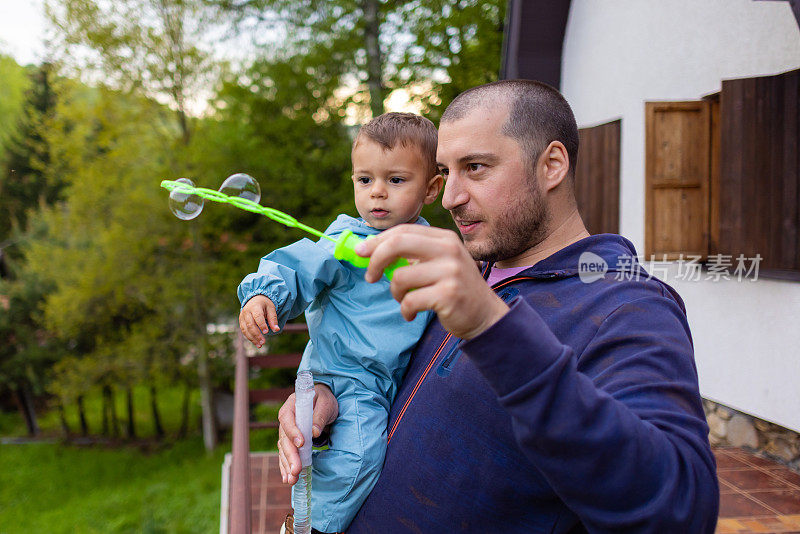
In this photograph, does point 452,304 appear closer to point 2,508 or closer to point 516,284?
point 516,284

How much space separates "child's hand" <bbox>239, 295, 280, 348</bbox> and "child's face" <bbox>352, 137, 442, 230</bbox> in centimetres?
43

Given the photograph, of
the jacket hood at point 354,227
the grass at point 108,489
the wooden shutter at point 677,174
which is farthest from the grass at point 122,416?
the jacket hood at point 354,227

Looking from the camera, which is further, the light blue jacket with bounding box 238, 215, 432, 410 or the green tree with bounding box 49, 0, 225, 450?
the green tree with bounding box 49, 0, 225, 450

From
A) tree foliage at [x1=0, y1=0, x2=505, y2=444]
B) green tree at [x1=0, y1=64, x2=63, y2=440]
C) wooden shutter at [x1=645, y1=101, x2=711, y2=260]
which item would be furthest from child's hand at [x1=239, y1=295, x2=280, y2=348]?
green tree at [x1=0, y1=64, x2=63, y2=440]

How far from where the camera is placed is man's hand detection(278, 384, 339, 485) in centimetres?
151

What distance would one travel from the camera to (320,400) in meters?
1.65

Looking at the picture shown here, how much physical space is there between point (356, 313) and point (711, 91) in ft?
13.8

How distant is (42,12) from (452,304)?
1427cm

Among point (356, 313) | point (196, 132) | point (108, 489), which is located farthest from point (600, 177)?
point (108, 489)

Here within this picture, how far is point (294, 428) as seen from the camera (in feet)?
4.99

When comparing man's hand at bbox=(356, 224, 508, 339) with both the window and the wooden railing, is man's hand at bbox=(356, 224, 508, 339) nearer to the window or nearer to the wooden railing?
the wooden railing

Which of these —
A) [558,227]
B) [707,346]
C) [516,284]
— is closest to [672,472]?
[516,284]

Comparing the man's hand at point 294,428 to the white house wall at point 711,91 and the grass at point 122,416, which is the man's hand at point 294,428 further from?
the grass at point 122,416

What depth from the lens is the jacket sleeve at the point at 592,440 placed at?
2.65 feet
